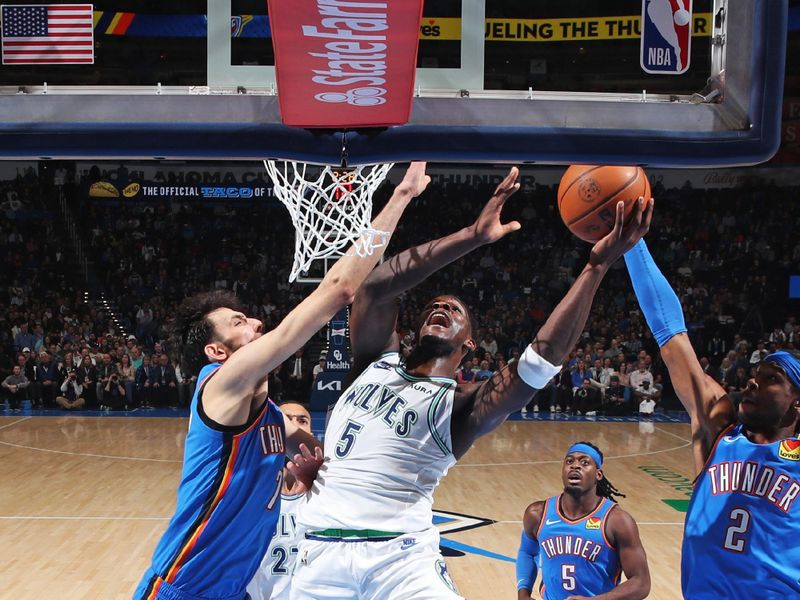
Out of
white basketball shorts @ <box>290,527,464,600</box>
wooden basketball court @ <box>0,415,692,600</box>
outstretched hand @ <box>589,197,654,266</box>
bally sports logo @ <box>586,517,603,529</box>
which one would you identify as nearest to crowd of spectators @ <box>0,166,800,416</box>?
wooden basketball court @ <box>0,415,692,600</box>

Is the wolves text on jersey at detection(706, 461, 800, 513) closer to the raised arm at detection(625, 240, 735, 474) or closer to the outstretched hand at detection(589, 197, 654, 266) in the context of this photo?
the raised arm at detection(625, 240, 735, 474)

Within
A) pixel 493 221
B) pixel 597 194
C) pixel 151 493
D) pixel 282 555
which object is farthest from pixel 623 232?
pixel 151 493

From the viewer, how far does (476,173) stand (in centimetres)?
2197

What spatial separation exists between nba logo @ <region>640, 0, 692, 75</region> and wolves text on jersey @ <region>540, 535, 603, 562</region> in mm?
2370

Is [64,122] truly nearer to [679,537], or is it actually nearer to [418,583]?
[418,583]

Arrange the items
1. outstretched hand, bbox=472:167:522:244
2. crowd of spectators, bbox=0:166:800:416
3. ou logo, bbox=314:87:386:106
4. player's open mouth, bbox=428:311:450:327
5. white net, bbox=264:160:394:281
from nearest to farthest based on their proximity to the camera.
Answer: ou logo, bbox=314:87:386:106, outstretched hand, bbox=472:167:522:244, white net, bbox=264:160:394:281, player's open mouth, bbox=428:311:450:327, crowd of spectators, bbox=0:166:800:416

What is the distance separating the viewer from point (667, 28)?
3.50m

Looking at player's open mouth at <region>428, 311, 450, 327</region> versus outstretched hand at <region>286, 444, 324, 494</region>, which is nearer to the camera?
outstretched hand at <region>286, 444, 324, 494</region>

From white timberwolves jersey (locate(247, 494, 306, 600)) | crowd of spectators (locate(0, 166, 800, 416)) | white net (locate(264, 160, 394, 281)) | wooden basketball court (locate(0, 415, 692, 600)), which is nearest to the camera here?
white net (locate(264, 160, 394, 281))

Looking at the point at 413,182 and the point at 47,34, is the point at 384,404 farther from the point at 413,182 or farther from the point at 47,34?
the point at 47,34

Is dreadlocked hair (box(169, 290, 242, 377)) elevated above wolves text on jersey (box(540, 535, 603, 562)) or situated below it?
above

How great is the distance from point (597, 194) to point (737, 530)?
146 cm

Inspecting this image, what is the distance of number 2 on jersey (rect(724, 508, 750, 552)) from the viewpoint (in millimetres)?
3396

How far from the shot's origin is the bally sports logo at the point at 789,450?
3467mm
